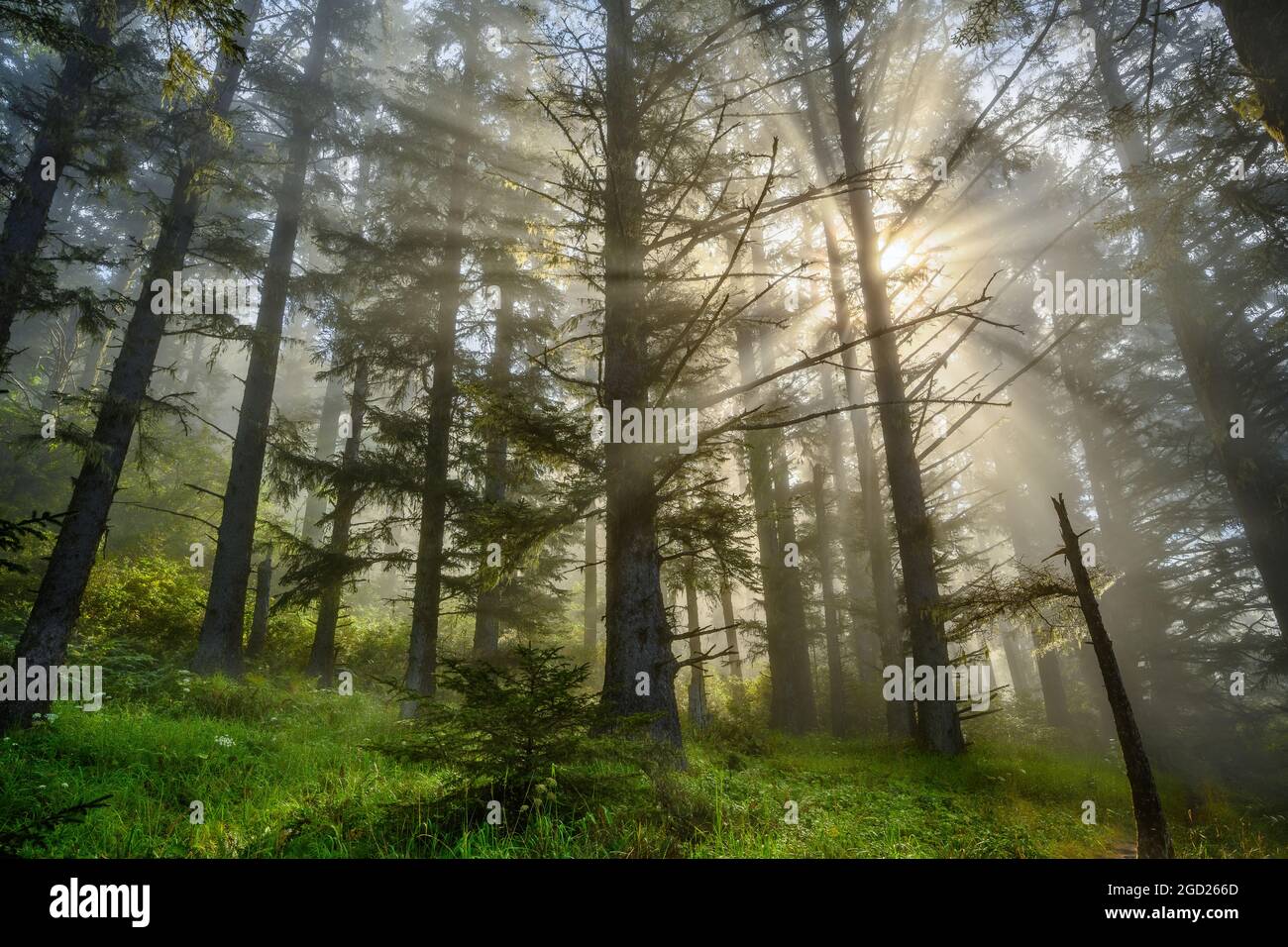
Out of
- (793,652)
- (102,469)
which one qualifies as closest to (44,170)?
(102,469)

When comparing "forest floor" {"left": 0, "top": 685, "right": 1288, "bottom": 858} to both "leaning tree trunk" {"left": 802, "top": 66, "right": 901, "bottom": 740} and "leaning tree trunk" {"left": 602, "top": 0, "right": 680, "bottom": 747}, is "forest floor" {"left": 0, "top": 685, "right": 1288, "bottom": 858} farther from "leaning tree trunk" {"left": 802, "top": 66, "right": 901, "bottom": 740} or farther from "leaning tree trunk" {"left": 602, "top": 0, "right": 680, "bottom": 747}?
"leaning tree trunk" {"left": 802, "top": 66, "right": 901, "bottom": 740}

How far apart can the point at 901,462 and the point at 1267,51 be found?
576cm

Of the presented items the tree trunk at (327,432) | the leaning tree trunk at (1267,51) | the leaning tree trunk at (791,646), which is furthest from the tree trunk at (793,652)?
the tree trunk at (327,432)

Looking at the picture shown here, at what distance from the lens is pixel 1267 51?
5.36 metres

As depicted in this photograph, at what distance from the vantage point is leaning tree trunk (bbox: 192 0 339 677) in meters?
11.5

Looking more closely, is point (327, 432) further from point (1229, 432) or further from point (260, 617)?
point (1229, 432)

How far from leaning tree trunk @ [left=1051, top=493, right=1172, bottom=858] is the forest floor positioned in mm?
962

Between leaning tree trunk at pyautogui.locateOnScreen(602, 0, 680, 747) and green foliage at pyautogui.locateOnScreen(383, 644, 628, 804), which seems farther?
leaning tree trunk at pyautogui.locateOnScreen(602, 0, 680, 747)

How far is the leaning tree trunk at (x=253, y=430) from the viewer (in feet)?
37.9

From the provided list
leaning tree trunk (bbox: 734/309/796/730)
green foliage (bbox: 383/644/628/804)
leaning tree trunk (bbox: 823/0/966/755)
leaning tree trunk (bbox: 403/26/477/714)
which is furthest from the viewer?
leaning tree trunk (bbox: 734/309/796/730)

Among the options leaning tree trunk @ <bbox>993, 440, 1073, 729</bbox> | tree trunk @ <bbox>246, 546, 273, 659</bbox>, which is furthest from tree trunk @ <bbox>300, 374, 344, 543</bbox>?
leaning tree trunk @ <bbox>993, 440, 1073, 729</bbox>
